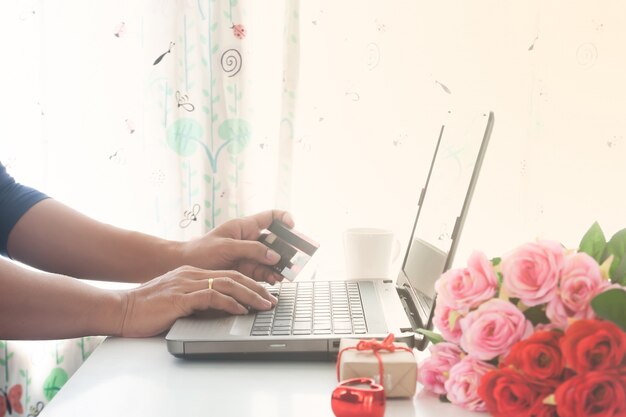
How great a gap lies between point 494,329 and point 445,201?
1.70 ft

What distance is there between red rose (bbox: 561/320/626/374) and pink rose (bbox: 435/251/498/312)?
10 centimetres

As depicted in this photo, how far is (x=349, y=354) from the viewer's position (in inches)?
26.6

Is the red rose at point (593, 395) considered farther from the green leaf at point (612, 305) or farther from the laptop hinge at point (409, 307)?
the laptop hinge at point (409, 307)

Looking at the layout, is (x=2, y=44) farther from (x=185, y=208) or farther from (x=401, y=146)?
(x=401, y=146)

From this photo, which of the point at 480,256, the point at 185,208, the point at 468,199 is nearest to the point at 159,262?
the point at 185,208

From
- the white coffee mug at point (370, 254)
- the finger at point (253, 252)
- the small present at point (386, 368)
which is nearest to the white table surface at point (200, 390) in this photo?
the small present at point (386, 368)

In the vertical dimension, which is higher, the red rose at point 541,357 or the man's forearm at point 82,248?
the red rose at point 541,357

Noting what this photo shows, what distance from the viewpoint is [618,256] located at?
0.57 meters

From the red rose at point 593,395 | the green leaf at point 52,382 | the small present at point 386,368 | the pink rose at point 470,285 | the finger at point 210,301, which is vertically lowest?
the green leaf at point 52,382

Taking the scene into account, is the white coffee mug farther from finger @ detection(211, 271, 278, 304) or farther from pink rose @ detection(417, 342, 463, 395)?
pink rose @ detection(417, 342, 463, 395)

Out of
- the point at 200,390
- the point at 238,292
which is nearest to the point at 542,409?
the point at 200,390

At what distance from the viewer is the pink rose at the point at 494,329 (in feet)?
1.82

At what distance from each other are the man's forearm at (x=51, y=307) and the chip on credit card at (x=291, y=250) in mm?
306

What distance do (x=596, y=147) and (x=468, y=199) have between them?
3.52 feet
